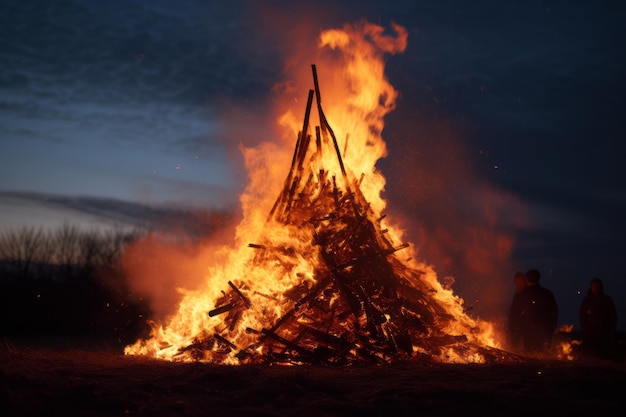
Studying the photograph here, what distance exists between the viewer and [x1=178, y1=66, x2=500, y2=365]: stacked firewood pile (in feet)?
29.5

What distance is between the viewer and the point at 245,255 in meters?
10.8

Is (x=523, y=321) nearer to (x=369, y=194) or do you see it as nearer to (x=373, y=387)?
(x=369, y=194)

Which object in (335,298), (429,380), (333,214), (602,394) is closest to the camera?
(602,394)

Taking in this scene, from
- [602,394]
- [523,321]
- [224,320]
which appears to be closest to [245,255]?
[224,320]

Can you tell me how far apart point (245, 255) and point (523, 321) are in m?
5.45

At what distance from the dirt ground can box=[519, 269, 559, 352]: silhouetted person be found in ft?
8.88

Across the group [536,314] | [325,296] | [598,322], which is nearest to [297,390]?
[325,296]

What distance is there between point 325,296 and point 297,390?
3.21m

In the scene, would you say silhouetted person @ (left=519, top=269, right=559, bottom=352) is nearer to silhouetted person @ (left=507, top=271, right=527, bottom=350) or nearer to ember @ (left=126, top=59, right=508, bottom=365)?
silhouetted person @ (left=507, top=271, right=527, bottom=350)

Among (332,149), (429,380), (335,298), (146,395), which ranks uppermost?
(332,149)

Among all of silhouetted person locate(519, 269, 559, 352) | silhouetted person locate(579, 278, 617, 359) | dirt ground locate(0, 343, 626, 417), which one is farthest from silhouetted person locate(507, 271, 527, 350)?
dirt ground locate(0, 343, 626, 417)

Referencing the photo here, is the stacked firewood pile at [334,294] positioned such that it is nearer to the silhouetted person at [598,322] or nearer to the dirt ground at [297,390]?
the dirt ground at [297,390]

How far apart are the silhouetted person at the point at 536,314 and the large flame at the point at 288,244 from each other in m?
0.68

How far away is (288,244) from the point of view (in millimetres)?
10250
